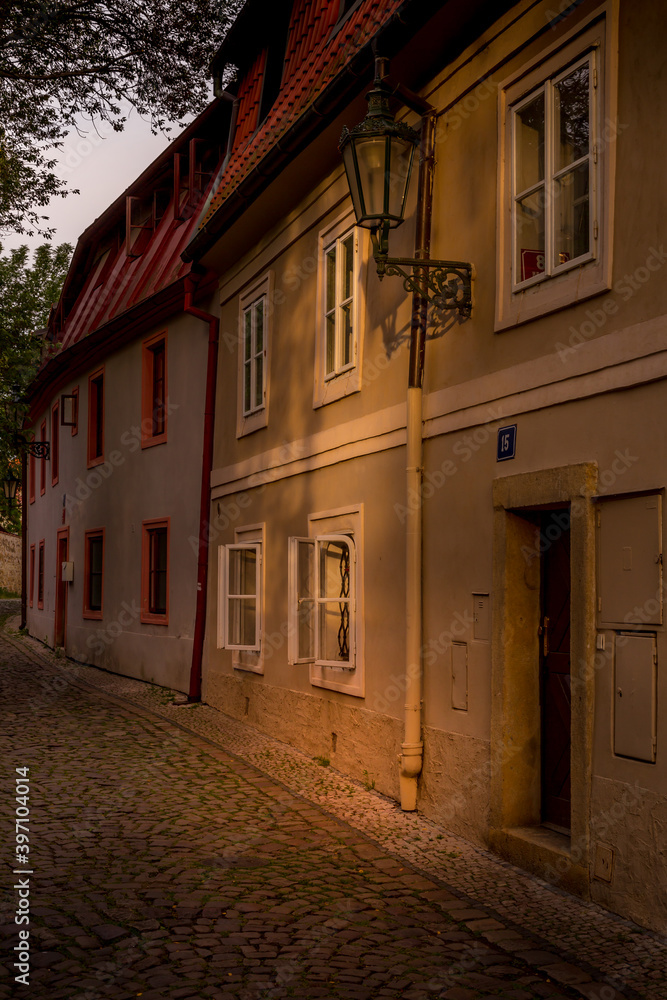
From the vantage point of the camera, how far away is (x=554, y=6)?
20.8 ft

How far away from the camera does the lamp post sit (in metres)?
7.07

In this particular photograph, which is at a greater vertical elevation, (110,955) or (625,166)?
(625,166)

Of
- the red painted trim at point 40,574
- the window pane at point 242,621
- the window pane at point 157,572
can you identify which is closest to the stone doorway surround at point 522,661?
the window pane at point 242,621

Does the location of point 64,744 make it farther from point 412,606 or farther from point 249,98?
point 249,98

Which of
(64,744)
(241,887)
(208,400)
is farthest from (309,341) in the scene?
(241,887)

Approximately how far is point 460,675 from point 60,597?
15.7 metres

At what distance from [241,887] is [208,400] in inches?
329

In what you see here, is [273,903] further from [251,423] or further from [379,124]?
[251,423]

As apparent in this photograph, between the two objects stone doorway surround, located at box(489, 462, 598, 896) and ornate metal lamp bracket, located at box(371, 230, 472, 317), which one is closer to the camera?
stone doorway surround, located at box(489, 462, 598, 896)

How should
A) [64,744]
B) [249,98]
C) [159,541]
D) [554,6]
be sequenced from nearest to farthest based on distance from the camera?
[554,6] < [64,744] < [249,98] < [159,541]

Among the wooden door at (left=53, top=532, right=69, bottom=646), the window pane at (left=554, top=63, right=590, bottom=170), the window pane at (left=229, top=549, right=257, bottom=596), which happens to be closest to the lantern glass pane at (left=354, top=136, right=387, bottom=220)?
the window pane at (left=554, top=63, right=590, bottom=170)

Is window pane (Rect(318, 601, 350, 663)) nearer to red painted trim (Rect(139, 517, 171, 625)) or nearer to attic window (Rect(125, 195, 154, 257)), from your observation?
red painted trim (Rect(139, 517, 171, 625))

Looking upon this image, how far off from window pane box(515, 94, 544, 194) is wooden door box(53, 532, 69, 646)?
1594 centimetres

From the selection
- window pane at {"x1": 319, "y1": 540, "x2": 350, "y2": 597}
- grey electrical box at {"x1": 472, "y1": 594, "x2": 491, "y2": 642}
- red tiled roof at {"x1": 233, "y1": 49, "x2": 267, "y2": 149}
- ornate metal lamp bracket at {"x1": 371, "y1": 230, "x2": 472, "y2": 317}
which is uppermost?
red tiled roof at {"x1": 233, "y1": 49, "x2": 267, "y2": 149}
